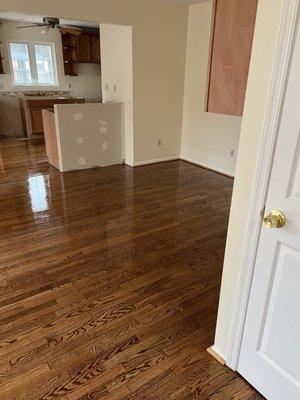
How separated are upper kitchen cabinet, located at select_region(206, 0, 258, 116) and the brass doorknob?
0.46m

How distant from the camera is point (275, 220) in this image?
1153 mm

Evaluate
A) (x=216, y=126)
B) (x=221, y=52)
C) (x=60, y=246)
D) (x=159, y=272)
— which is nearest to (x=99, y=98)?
(x=216, y=126)

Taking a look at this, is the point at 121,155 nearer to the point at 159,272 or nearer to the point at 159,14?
the point at 159,14

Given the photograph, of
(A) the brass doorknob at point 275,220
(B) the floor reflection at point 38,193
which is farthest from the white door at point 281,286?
(B) the floor reflection at point 38,193

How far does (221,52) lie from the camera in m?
1.30

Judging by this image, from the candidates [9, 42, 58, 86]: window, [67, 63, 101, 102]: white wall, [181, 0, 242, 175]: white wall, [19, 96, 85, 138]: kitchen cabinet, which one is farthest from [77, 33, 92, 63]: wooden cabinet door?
[181, 0, 242, 175]: white wall

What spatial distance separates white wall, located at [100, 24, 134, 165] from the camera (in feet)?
14.6

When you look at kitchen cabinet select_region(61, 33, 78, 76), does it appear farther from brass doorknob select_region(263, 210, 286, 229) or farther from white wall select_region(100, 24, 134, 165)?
brass doorknob select_region(263, 210, 286, 229)

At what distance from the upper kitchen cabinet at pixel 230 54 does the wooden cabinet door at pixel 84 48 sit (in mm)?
6771

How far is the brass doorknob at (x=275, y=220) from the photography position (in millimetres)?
1146

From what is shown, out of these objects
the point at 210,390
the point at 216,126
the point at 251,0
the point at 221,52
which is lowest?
the point at 210,390

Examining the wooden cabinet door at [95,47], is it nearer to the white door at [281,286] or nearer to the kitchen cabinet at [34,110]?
the kitchen cabinet at [34,110]

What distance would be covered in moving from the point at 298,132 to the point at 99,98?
25.6 feet

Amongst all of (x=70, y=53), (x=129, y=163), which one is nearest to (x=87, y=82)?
(x=70, y=53)
